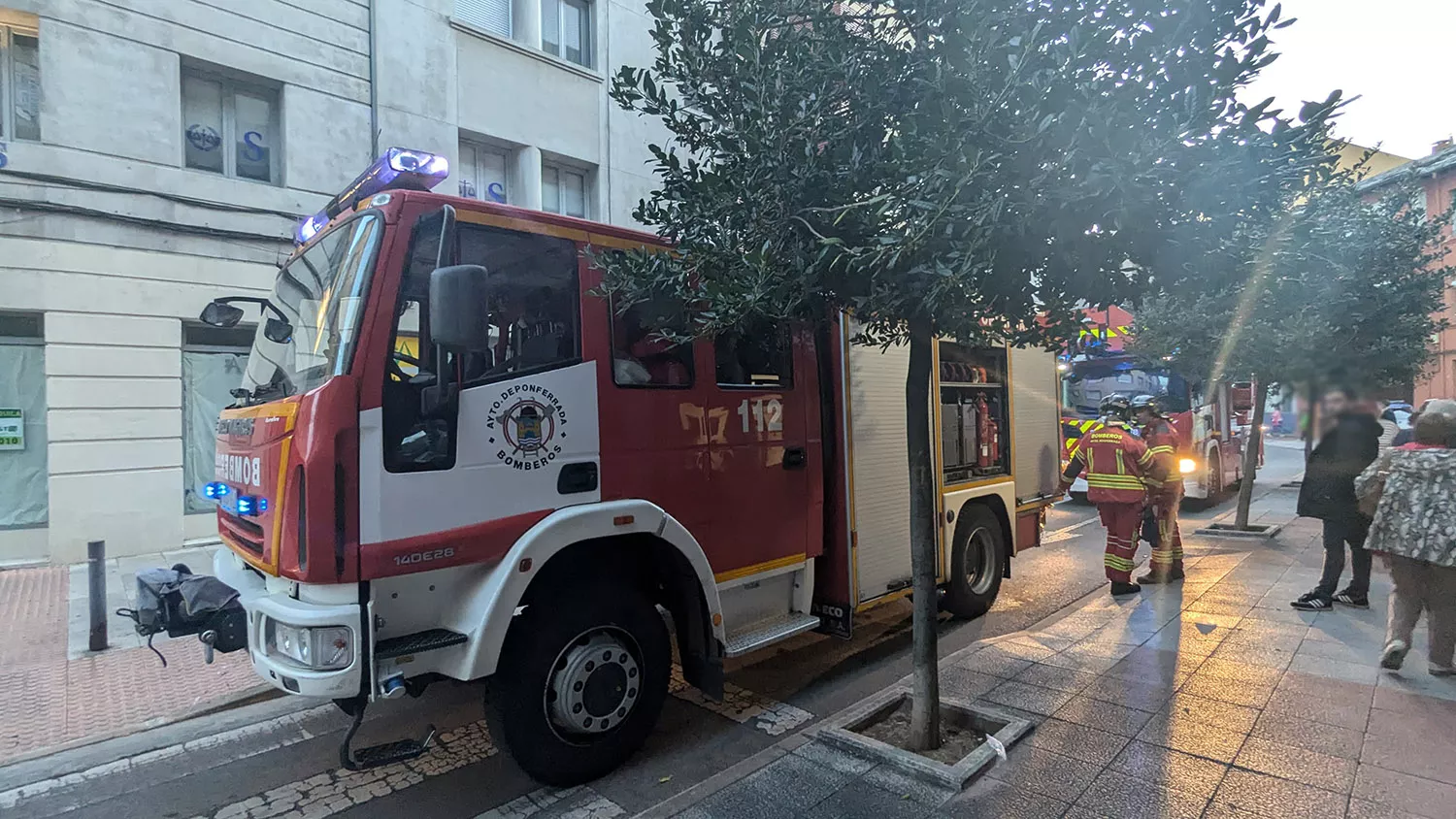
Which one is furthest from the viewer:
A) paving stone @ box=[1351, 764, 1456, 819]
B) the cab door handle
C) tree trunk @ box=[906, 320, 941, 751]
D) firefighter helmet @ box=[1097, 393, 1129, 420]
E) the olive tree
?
firefighter helmet @ box=[1097, 393, 1129, 420]

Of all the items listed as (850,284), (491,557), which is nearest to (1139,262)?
Answer: (850,284)

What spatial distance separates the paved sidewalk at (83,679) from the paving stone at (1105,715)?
195 inches

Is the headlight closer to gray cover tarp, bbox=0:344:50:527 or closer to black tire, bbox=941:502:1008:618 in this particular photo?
black tire, bbox=941:502:1008:618

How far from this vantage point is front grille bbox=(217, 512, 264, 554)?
11.1 ft

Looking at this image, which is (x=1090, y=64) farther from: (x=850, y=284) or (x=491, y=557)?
(x=491, y=557)

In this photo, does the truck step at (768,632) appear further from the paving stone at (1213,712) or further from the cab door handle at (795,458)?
the paving stone at (1213,712)

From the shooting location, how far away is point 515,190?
11617mm

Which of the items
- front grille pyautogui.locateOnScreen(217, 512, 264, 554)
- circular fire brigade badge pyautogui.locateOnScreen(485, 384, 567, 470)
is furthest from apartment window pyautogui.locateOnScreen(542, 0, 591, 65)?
circular fire brigade badge pyautogui.locateOnScreen(485, 384, 567, 470)

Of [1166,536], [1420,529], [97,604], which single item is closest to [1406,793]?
[1420,529]

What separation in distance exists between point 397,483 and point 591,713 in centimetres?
142

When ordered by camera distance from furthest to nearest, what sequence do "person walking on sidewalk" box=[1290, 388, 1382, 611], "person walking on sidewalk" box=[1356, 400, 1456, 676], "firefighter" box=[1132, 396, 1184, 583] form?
1. "firefighter" box=[1132, 396, 1184, 583]
2. "person walking on sidewalk" box=[1290, 388, 1382, 611]
3. "person walking on sidewalk" box=[1356, 400, 1456, 676]

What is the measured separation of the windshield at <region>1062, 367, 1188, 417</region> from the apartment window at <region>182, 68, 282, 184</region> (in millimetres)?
11558

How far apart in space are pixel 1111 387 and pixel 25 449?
13884mm

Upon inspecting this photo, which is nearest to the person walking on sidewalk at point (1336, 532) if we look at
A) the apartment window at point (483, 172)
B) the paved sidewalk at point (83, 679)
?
the paved sidewalk at point (83, 679)
